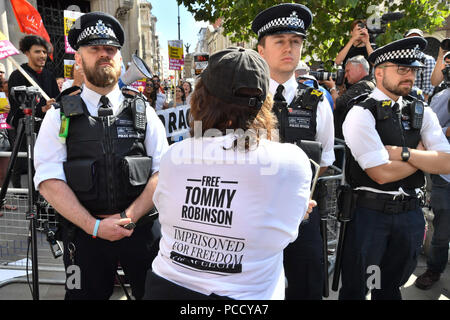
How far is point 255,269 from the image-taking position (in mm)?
1315

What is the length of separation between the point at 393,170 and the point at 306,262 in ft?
2.99

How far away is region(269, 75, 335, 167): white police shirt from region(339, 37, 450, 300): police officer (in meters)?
0.18

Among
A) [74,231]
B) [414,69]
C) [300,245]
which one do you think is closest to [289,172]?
[300,245]

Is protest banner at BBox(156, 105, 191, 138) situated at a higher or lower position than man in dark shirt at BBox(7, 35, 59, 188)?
lower

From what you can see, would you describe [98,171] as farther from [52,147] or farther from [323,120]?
[323,120]

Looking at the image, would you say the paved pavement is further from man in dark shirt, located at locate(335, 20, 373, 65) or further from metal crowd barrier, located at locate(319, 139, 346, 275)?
man in dark shirt, located at locate(335, 20, 373, 65)

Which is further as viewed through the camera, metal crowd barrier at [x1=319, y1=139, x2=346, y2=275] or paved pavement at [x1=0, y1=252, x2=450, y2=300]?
metal crowd barrier at [x1=319, y1=139, x2=346, y2=275]

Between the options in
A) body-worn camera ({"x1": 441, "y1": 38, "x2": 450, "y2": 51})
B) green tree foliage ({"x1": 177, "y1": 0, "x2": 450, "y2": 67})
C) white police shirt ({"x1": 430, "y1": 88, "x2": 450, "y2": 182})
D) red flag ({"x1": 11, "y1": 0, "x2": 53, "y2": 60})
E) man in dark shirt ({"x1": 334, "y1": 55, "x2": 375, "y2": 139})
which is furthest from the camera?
green tree foliage ({"x1": 177, "y1": 0, "x2": 450, "y2": 67})

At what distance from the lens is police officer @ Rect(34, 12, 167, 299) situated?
2.11 meters

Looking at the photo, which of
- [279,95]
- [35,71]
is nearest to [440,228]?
[279,95]

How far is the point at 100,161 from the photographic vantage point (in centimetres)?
213

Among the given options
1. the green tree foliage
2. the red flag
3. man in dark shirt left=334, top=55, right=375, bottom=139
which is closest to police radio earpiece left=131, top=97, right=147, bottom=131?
man in dark shirt left=334, top=55, right=375, bottom=139

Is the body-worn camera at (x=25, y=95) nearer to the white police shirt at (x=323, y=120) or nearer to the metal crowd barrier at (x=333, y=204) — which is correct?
the white police shirt at (x=323, y=120)
